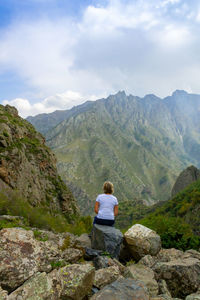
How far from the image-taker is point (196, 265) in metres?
6.04

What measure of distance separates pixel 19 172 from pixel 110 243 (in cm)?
2881

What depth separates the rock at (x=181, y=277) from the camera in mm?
5688

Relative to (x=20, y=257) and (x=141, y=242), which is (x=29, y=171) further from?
(x=20, y=257)

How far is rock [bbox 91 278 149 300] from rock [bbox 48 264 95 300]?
417 mm

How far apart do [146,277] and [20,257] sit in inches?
139

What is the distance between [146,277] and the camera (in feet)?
18.4

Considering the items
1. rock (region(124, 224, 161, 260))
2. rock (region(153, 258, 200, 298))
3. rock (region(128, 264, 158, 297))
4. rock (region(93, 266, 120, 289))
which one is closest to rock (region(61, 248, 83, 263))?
rock (region(93, 266, 120, 289))

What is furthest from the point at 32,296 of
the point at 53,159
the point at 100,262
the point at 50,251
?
the point at 53,159

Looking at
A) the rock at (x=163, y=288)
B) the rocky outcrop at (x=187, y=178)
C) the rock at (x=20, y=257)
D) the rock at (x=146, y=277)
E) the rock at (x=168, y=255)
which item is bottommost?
the rock at (x=168, y=255)

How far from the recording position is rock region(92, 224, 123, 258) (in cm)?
743

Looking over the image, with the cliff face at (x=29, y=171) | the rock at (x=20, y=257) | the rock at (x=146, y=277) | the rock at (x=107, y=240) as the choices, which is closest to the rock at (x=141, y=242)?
the rock at (x=107, y=240)

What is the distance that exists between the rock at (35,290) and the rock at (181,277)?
365 cm

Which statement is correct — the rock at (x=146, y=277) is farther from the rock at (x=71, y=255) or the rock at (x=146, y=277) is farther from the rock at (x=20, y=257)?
the rock at (x=20, y=257)

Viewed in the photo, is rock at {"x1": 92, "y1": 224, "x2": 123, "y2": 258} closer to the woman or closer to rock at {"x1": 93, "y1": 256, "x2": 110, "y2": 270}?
the woman
